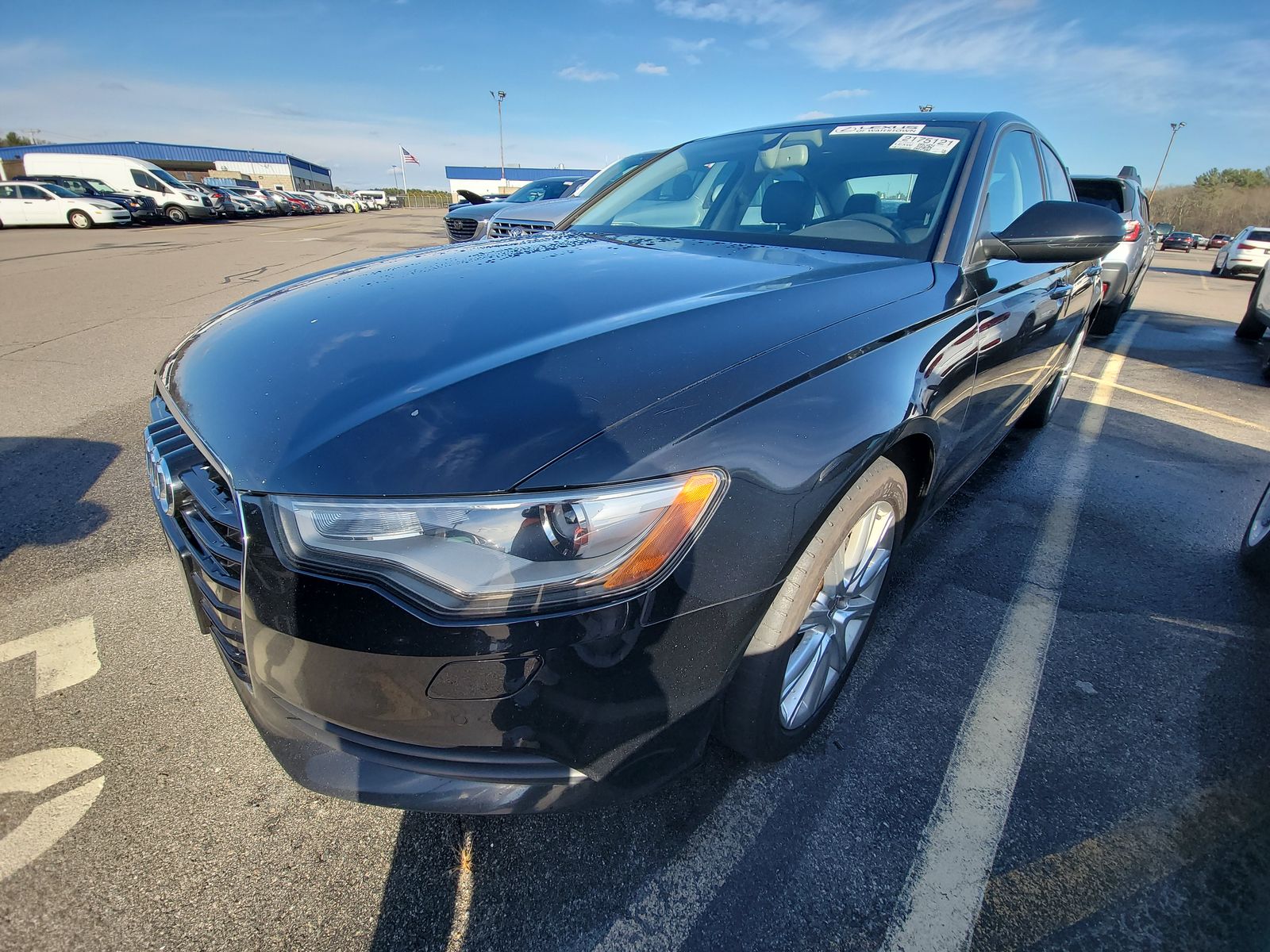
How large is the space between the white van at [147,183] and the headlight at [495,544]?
101ft

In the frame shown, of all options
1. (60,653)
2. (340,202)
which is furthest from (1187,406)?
(340,202)

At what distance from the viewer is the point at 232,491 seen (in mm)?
1202

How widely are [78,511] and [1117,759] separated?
401 centimetres

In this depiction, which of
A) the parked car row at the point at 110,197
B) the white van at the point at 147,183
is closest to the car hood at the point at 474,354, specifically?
the parked car row at the point at 110,197

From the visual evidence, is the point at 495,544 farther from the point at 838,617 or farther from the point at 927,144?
the point at 927,144

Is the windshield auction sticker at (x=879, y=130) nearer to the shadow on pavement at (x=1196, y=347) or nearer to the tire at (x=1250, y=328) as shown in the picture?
the shadow on pavement at (x=1196, y=347)

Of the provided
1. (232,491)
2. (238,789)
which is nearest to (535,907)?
(238,789)

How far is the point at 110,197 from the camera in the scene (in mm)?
22156

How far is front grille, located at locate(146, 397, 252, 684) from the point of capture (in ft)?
4.23

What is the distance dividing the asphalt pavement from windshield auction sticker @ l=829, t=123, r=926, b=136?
1.71 metres

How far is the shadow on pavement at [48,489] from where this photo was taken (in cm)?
271

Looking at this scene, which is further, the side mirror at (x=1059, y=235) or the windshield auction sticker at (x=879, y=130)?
the windshield auction sticker at (x=879, y=130)

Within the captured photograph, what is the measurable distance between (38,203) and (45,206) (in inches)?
9.7

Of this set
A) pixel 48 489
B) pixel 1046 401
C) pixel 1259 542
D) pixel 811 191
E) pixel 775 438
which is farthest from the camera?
pixel 1046 401
